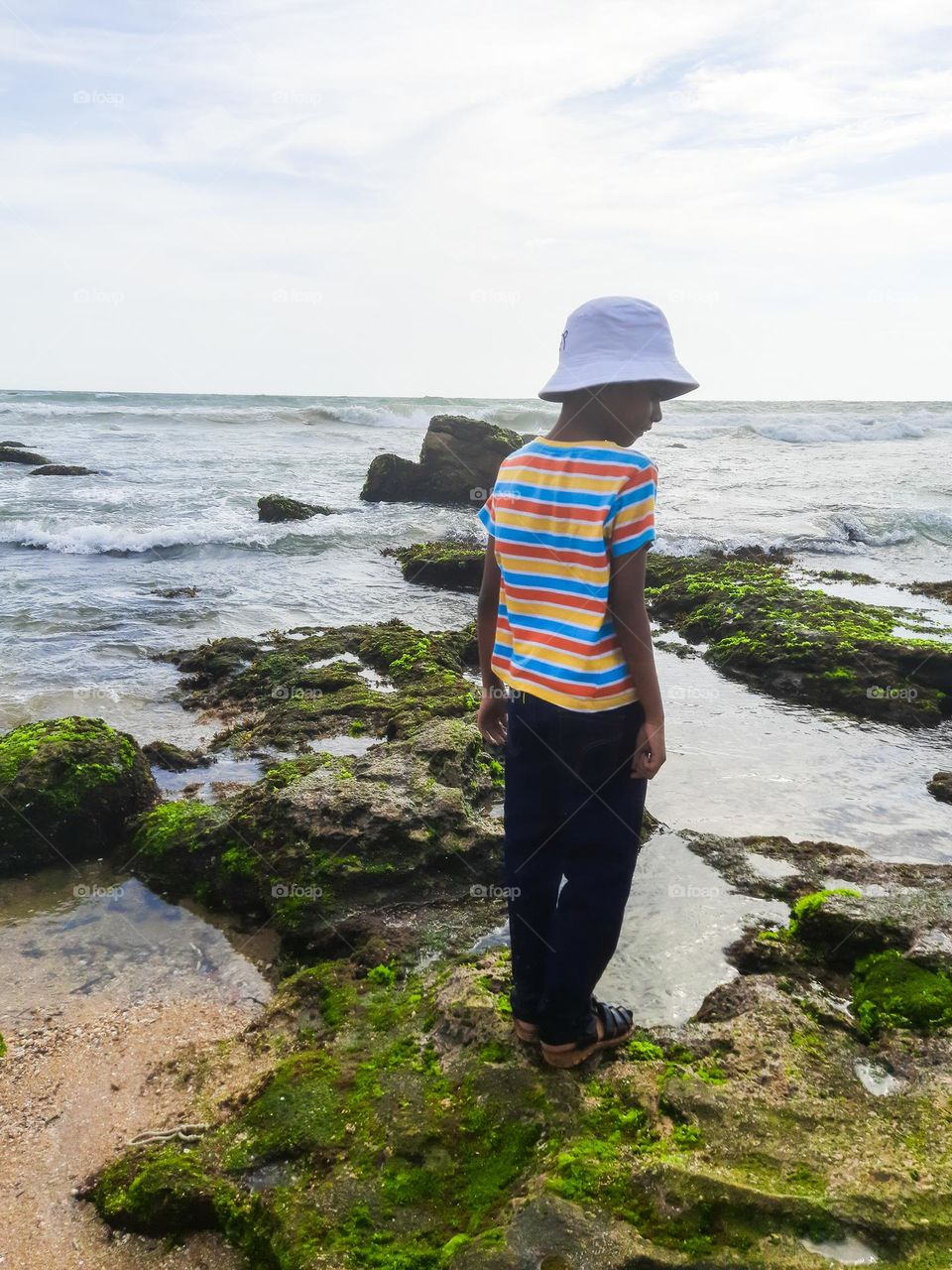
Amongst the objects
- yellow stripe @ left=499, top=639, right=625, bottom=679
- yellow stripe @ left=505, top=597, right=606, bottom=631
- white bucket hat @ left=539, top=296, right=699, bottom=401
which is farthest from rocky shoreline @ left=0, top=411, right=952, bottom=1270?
white bucket hat @ left=539, top=296, right=699, bottom=401

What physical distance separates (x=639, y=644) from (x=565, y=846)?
70cm

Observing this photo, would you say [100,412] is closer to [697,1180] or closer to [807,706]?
[807,706]

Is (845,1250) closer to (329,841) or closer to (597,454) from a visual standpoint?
(597,454)

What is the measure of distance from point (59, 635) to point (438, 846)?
20.7 feet

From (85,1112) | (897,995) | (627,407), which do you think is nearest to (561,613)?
(627,407)

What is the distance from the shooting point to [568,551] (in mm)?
2500

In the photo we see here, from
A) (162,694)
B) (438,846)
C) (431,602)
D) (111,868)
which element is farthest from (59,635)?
(438,846)

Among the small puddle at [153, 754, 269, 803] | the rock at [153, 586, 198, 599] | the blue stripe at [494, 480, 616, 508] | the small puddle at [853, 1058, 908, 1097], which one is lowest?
the small puddle at [153, 754, 269, 803]

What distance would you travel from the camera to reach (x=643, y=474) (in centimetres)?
235

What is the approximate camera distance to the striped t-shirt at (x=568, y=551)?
93.7 inches

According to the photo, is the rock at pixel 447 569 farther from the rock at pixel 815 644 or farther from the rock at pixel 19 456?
the rock at pixel 19 456

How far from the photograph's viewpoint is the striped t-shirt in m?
2.38

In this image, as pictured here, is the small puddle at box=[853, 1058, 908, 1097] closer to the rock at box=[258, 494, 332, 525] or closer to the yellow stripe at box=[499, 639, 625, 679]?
the yellow stripe at box=[499, 639, 625, 679]

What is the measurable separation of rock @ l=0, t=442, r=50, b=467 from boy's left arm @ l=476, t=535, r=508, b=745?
86.4ft
